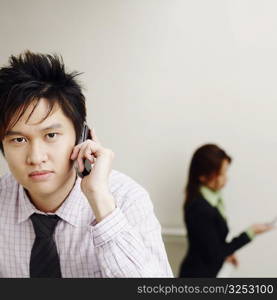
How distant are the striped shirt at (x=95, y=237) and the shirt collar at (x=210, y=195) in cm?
113

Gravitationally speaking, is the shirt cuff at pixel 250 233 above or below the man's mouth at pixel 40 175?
below

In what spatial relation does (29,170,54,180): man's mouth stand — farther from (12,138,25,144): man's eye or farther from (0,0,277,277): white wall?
(0,0,277,277): white wall

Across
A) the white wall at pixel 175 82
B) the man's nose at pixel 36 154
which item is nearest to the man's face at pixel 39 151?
the man's nose at pixel 36 154

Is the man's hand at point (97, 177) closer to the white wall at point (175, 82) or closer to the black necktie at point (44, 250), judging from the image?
the black necktie at point (44, 250)

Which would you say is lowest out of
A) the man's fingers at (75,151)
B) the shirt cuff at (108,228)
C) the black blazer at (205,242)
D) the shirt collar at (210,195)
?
the black blazer at (205,242)

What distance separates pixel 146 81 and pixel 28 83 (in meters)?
1.26

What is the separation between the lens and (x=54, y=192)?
2.98 feet

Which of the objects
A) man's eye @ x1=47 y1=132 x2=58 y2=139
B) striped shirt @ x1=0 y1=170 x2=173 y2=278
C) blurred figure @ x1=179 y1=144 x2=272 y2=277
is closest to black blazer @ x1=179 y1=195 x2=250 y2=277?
blurred figure @ x1=179 y1=144 x2=272 y2=277

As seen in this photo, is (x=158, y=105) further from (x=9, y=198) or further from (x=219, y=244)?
(x=9, y=198)

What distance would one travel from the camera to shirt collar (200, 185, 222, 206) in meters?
2.01

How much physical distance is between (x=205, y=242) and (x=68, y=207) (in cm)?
112

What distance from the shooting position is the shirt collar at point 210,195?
2012 millimetres

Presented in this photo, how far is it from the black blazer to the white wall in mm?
179

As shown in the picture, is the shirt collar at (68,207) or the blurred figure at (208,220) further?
the blurred figure at (208,220)
